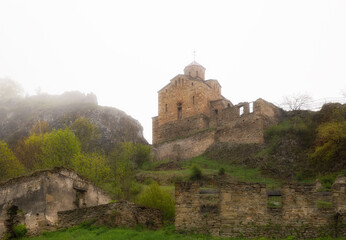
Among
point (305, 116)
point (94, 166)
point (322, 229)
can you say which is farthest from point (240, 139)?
point (322, 229)

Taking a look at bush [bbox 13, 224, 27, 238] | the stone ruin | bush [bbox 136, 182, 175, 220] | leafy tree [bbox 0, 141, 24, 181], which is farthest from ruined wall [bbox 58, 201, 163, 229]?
leafy tree [bbox 0, 141, 24, 181]

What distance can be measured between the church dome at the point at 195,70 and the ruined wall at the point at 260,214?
39755 millimetres

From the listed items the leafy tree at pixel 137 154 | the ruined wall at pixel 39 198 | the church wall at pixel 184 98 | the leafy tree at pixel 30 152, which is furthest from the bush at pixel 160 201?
the church wall at pixel 184 98

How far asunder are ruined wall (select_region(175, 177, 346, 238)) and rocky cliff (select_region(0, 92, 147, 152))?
4170cm

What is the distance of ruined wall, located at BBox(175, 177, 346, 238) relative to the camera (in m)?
14.7

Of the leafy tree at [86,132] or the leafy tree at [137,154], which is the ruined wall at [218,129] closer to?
the leafy tree at [137,154]

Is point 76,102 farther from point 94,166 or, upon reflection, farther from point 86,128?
point 94,166

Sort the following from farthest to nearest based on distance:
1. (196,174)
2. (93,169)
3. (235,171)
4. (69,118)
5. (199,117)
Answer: (69,118) → (199,117) → (235,171) → (196,174) → (93,169)

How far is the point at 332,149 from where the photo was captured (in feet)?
107

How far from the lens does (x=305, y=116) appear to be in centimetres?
4262

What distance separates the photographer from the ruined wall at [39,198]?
2011 centimetres

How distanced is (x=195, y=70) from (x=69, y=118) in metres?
19.5

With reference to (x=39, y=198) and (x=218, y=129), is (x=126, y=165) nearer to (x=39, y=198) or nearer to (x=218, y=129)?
(x=218, y=129)

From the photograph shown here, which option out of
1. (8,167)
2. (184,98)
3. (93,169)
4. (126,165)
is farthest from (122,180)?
(184,98)
